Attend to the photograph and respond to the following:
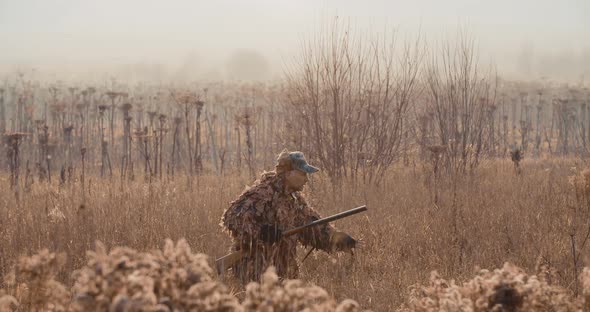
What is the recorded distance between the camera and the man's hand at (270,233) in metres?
4.62

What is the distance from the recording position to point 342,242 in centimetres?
469

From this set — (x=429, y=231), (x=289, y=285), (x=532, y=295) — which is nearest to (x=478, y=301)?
(x=532, y=295)

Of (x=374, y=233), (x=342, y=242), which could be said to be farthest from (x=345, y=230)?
(x=342, y=242)

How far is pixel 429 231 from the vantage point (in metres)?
6.62

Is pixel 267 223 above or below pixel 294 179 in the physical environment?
below

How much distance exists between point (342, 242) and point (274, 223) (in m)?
0.51

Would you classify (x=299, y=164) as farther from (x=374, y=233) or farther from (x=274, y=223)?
(x=374, y=233)

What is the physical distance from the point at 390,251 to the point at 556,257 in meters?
1.45

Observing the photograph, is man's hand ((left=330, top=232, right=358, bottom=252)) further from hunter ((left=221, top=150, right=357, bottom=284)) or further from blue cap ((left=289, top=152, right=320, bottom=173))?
blue cap ((left=289, top=152, right=320, bottom=173))

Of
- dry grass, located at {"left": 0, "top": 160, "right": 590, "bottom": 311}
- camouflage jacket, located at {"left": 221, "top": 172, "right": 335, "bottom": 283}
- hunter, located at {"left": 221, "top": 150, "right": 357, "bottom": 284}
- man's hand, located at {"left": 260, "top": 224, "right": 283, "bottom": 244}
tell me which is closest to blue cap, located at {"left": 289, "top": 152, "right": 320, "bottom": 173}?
hunter, located at {"left": 221, "top": 150, "right": 357, "bottom": 284}

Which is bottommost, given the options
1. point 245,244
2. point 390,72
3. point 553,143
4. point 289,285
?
point 553,143

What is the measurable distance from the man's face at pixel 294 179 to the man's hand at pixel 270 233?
1.09 ft

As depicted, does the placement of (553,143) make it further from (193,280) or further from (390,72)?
(193,280)

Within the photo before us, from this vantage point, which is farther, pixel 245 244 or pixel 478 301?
pixel 245 244
